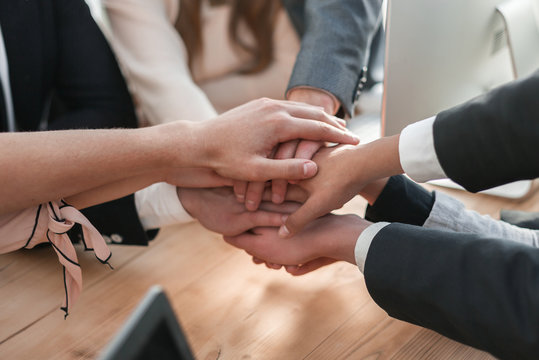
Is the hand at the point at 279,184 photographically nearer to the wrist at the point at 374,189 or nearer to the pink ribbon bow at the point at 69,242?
the wrist at the point at 374,189

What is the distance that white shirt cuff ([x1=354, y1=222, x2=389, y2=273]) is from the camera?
707 mm

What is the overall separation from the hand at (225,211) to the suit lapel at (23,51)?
407 mm

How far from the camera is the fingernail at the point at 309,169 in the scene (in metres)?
0.80

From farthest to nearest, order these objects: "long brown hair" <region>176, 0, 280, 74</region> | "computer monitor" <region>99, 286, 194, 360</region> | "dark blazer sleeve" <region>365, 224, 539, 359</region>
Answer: "long brown hair" <region>176, 0, 280, 74</region>
"dark blazer sleeve" <region>365, 224, 539, 359</region>
"computer monitor" <region>99, 286, 194, 360</region>

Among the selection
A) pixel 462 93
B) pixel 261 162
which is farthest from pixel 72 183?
pixel 462 93

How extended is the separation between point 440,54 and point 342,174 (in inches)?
14.8

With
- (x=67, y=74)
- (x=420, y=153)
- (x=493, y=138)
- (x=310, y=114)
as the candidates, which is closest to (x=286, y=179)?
(x=310, y=114)

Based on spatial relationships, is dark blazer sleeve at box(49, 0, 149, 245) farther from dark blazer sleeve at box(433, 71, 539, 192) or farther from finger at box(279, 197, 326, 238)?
dark blazer sleeve at box(433, 71, 539, 192)

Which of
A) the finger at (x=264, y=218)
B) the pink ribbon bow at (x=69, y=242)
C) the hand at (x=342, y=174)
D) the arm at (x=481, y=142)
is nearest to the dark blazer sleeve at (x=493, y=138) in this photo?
the arm at (x=481, y=142)

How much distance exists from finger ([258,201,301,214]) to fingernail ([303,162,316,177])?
95mm

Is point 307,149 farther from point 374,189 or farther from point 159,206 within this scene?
point 159,206

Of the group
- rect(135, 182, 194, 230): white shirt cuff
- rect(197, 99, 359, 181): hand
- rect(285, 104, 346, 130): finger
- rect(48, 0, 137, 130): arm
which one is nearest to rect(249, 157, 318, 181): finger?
rect(197, 99, 359, 181): hand

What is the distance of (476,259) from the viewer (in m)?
0.58

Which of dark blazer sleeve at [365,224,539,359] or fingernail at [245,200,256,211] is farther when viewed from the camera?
fingernail at [245,200,256,211]
